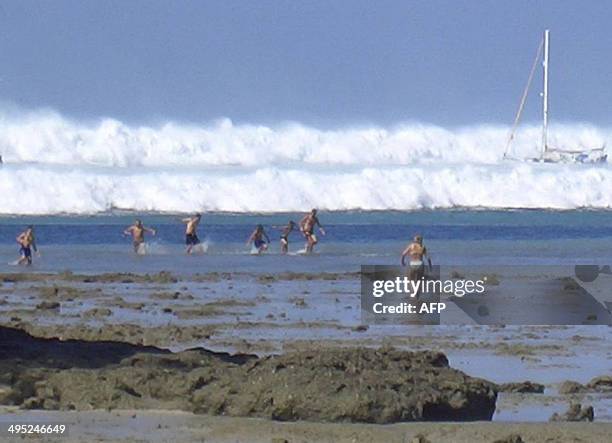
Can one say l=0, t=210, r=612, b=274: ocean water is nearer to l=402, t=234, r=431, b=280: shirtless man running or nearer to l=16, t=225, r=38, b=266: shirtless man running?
l=16, t=225, r=38, b=266: shirtless man running

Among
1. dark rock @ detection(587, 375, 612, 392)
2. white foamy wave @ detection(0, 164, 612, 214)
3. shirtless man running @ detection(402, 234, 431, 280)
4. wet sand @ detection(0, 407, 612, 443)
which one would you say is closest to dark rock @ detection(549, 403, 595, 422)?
wet sand @ detection(0, 407, 612, 443)

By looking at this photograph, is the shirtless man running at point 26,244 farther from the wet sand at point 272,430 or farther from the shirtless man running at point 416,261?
the wet sand at point 272,430

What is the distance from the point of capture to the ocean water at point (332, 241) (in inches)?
1564

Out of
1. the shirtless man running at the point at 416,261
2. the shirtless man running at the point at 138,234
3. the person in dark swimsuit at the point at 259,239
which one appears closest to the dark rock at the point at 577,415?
the shirtless man running at the point at 416,261

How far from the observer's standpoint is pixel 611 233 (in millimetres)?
63188

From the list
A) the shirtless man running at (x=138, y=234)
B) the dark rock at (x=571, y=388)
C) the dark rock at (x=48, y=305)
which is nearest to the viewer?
the dark rock at (x=571, y=388)

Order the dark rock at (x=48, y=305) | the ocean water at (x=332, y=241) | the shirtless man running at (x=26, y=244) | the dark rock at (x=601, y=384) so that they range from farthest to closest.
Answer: the ocean water at (x=332, y=241) < the shirtless man running at (x=26, y=244) < the dark rock at (x=48, y=305) < the dark rock at (x=601, y=384)

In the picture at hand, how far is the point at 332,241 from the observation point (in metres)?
54.0

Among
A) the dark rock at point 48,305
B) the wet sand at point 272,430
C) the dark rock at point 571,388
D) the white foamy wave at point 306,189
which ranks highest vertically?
the white foamy wave at point 306,189

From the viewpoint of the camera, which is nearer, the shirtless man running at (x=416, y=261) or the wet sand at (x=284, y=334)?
the wet sand at (x=284, y=334)

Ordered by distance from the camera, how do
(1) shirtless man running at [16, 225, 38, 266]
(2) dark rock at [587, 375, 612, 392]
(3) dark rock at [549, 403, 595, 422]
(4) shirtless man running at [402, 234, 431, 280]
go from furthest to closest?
(1) shirtless man running at [16, 225, 38, 266] → (4) shirtless man running at [402, 234, 431, 280] → (2) dark rock at [587, 375, 612, 392] → (3) dark rock at [549, 403, 595, 422]

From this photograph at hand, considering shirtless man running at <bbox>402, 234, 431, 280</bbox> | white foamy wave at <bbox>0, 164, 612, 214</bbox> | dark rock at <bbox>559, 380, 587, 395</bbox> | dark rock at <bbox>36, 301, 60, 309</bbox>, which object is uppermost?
white foamy wave at <bbox>0, 164, 612, 214</bbox>

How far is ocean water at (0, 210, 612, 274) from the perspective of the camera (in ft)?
130

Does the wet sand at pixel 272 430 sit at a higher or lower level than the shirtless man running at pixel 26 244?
lower
